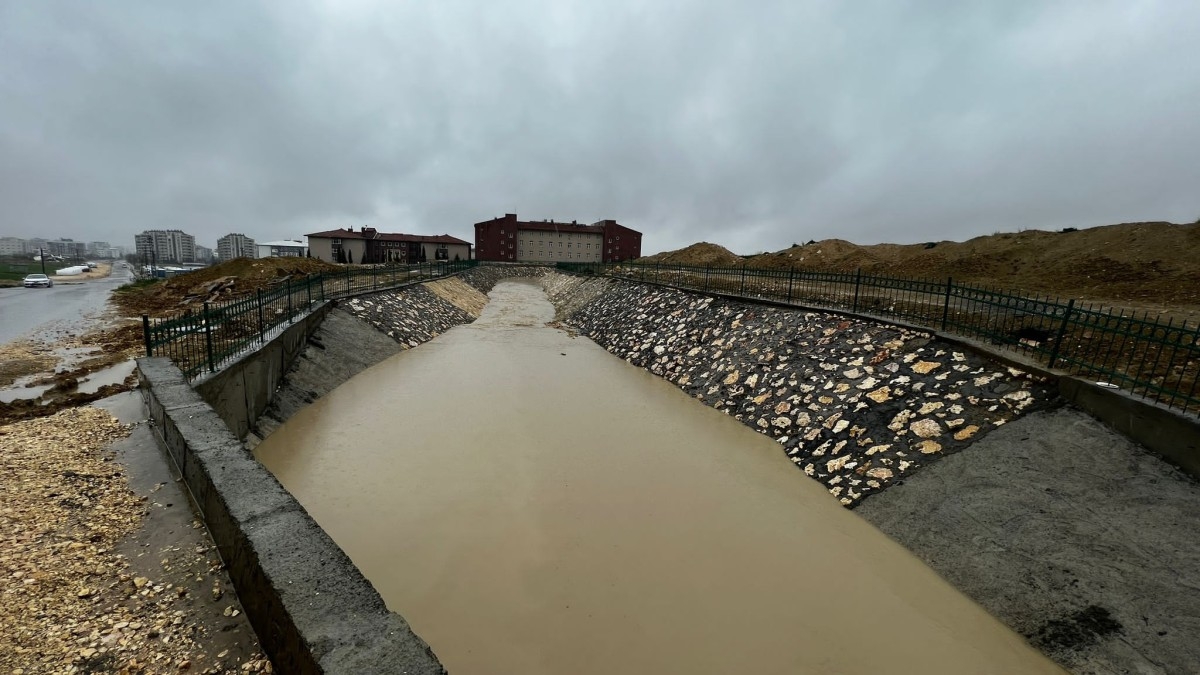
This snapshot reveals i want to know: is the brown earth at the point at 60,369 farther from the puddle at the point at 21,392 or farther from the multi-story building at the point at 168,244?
the multi-story building at the point at 168,244

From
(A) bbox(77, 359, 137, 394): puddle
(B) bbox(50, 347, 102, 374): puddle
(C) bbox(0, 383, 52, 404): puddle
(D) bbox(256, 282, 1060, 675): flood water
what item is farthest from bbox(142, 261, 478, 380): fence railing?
(B) bbox(50, 347, 102, 374): puddle

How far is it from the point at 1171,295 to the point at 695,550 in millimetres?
21364

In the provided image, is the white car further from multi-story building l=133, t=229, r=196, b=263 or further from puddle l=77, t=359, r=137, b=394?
multi-story building l=133, t=229, r=196, b=263

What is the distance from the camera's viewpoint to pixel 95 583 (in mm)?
3549

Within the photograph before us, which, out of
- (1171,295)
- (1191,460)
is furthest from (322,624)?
(1171,295)

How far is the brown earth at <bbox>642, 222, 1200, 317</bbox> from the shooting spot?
1780cm

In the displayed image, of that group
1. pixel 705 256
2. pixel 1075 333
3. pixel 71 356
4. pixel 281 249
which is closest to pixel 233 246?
pixel 281 249

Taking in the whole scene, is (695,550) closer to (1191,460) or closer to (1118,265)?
(1191,460)

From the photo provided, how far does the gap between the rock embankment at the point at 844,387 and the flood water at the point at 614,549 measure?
66cm

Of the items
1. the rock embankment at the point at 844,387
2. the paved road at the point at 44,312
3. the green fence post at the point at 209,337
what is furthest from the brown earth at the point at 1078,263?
the paved road at the point at 44,312

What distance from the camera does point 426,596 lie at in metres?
5.23

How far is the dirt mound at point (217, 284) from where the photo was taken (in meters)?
31.2

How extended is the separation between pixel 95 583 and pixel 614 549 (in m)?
4.77

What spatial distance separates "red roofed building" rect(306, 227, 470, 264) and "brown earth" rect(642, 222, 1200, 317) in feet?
193
